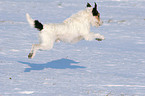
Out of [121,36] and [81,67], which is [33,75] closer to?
[81,67]

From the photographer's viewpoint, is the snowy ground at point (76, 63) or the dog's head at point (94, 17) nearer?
the snowy ground at point (76, 63)

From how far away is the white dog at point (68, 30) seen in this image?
25.6 ft

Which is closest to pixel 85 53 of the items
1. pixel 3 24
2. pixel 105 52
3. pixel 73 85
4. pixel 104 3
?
pixel 105 52

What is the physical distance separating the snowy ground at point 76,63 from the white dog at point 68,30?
0.84 metres

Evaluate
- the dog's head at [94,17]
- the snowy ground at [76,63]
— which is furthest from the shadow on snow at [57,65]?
the dog's head at [94,17]

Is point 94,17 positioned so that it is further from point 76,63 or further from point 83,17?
point 76,63

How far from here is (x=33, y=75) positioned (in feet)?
27.4

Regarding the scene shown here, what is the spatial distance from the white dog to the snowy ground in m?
0.84

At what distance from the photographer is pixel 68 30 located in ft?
26.3

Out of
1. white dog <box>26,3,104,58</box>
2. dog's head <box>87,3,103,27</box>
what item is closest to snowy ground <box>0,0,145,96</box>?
white dog <box>26,3,104,58</box>

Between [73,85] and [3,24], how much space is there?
9.38 meters

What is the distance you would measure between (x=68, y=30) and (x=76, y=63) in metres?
2.22

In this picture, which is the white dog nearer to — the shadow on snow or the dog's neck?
the dog's neck

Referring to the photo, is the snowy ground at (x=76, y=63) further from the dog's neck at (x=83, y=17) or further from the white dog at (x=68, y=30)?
the dog's neck at (x=83, y=17)
